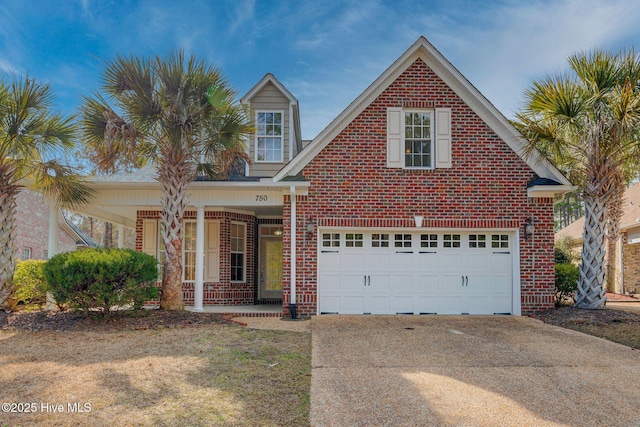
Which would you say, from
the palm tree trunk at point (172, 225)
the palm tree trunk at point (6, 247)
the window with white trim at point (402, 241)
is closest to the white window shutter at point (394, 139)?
the window with white trim at point (402, 241)

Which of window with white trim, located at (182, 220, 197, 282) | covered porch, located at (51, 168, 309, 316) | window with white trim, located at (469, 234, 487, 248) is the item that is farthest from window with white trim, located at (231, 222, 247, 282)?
window with white trim, located at (469, 234, 487, 248)

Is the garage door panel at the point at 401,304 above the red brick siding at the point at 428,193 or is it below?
below

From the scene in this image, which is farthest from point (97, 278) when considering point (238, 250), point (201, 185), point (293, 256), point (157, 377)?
point (238, 250)

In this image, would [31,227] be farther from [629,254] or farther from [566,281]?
[629,254]

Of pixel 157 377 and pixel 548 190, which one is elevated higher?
pixel 548 190

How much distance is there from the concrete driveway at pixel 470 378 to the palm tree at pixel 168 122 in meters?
4.29

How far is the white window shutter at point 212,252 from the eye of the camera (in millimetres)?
13070

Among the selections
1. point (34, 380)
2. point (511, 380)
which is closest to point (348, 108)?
point (511, 380)

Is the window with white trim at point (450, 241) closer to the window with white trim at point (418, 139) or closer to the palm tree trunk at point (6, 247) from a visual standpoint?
the window with white trim at point (418, 139)

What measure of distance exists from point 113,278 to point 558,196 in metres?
11.1

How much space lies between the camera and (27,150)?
33.1 feet

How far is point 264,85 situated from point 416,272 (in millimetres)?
6735

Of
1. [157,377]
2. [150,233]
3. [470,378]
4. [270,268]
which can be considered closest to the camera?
[157,377]

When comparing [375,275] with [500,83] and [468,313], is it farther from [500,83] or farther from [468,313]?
[500,83]
